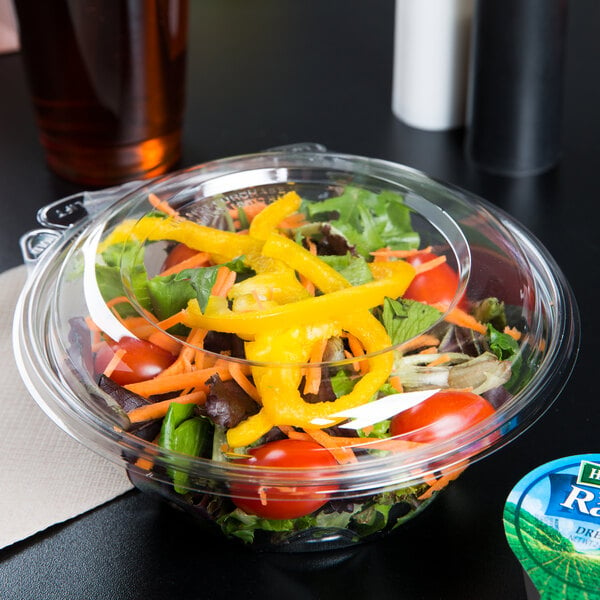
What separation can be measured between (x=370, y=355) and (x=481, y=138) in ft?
3.15

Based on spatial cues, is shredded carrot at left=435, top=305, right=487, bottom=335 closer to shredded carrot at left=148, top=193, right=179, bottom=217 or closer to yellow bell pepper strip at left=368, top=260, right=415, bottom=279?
yellow bell pepper strip at left=368, top=260, right=415, bottom=279

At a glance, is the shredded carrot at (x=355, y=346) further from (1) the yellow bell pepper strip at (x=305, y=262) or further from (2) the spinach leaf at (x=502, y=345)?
(2) the spinach leaf at (x=502, y=345)

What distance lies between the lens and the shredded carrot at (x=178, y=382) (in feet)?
3.45

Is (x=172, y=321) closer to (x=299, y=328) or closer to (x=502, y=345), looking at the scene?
(x=299, y=328)

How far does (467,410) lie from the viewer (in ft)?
3.49

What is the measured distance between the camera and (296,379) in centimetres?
104

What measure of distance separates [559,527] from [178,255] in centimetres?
58

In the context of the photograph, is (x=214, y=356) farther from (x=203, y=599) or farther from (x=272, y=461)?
(x=203, y=599)

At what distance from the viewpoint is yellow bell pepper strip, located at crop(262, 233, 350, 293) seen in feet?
3.75

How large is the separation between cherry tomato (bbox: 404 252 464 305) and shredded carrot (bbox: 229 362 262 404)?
28cm

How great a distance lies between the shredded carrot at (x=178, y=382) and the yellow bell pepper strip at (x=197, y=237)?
22 centimetres

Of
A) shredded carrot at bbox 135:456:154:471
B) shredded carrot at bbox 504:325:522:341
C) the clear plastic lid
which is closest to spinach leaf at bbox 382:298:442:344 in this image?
the clear plastic lid

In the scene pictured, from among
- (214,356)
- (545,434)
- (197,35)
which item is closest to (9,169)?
(197,35)

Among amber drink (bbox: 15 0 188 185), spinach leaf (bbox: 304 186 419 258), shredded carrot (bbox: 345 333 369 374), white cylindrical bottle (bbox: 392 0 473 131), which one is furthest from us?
white cylindrical bottle (bbox: 392 0 473 131)
